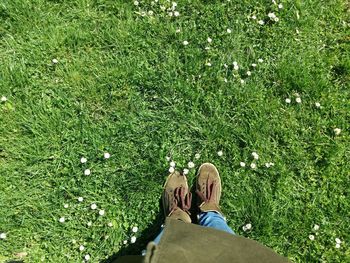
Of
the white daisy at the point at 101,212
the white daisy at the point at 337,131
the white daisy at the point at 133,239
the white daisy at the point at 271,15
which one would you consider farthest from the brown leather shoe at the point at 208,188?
the white daisy at the point at 271,15

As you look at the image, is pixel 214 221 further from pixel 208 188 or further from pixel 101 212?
pixel 101 212

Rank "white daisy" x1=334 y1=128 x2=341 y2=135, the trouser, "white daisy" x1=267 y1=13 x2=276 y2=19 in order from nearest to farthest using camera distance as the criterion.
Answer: the trouser < "white daisy" x1=334 y1=128 x2=341 y2=135 < "white daisy" x1=267 y1=13 x2=276 y2=19

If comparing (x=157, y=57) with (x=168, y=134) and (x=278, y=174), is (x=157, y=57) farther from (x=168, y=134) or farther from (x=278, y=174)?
(x=278, y=174)

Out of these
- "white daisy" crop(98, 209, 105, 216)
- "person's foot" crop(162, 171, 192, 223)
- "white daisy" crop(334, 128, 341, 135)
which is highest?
"white daisy" crop(334, 128, 341, 135)

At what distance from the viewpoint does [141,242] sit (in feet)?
11.1

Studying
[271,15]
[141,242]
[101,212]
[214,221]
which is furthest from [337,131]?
[101,212]

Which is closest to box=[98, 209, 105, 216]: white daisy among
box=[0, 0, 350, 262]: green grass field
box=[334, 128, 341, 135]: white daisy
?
box=[0, 0, 350, 262]: green grass field

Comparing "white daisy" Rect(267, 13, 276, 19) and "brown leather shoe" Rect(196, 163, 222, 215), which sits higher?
"white daisy" Rect(267, 13, 276, 19)

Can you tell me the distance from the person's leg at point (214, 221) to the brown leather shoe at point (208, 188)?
0.13 ft

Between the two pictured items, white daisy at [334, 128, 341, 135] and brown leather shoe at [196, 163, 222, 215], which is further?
white daisy at [334, 128, 341, 135]

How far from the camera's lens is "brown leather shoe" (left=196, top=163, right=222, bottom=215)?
3404 millimetres

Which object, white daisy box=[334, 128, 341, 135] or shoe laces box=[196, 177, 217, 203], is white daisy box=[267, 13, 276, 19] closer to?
white daisy box=[334, 128, 341, 135]

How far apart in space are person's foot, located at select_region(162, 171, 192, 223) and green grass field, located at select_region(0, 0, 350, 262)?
0.29 feet

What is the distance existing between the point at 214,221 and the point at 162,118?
0.97 metres
